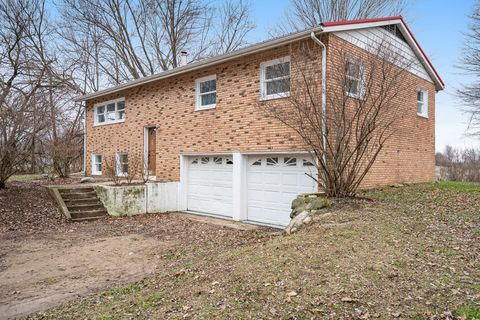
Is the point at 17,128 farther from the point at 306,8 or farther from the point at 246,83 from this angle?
the point at 306,8

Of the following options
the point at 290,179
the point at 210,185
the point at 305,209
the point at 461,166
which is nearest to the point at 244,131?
the point at 290,179

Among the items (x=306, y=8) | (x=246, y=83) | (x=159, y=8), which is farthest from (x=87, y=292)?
(x=159, y=8)

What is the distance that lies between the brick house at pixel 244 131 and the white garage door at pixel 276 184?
30 millimetres

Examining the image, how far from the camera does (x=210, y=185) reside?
12984 millimetres

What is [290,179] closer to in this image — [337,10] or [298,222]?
[298,222]

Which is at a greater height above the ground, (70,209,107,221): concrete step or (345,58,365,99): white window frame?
(345,58,365,99): white window frame

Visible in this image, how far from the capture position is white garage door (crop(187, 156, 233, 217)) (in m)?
12.3

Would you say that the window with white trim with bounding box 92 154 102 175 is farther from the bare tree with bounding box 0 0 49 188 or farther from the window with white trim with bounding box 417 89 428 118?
the window with white trim with bounding box 417 89 428 118

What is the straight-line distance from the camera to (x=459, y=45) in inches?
702

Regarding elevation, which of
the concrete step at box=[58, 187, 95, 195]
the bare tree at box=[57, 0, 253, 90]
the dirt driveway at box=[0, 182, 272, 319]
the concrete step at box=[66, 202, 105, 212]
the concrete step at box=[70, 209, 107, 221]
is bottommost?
the dirt driveway at box=[0, 182, 272, 319]

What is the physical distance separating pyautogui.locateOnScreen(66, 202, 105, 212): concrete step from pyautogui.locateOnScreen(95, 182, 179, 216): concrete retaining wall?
205mm

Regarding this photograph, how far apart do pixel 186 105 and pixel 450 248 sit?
33.6 ft

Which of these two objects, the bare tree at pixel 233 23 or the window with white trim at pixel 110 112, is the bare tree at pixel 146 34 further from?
the window with white trim at pixel 110 112

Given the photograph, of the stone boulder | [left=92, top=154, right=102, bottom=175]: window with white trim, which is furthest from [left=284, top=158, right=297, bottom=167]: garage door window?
[left=92, top=154, right=102, bottom=175]: window with white trim
